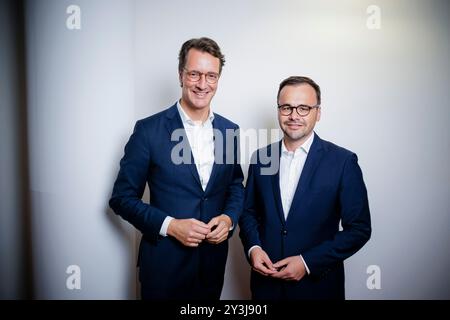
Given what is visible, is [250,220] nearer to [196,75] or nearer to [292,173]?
[292,173]

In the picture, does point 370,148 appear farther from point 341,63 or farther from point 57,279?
point 57,279

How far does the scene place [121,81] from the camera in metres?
2.49

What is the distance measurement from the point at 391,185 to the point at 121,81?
274 cm

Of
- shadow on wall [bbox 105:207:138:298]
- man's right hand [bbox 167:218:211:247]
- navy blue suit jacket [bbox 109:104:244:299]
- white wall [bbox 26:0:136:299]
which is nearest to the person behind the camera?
man's right hand [bbox 167:218:211:247]

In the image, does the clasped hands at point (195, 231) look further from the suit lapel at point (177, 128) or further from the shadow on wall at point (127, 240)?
the shadow on wall at point (127, 240)

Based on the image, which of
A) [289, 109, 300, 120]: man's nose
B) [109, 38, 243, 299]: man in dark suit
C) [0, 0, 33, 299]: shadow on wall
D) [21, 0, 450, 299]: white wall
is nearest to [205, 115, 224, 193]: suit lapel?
[109, 38, 243, 299]: man in dark suit

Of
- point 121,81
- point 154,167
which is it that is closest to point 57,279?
point 154,167

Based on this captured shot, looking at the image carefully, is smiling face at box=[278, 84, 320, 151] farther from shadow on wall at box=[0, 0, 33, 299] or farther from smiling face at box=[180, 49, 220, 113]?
shadow on wall at box=[0, 0, 33, 299]

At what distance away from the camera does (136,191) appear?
209 centimetres

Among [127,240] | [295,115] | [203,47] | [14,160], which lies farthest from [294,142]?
[14,160]

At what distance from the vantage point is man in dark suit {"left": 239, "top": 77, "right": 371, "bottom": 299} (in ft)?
6.67

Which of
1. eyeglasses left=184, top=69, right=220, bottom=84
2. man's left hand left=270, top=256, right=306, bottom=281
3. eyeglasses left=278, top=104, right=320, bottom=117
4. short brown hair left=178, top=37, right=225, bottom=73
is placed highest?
short brown hair left=178, top=37, right=225, bottom=73
